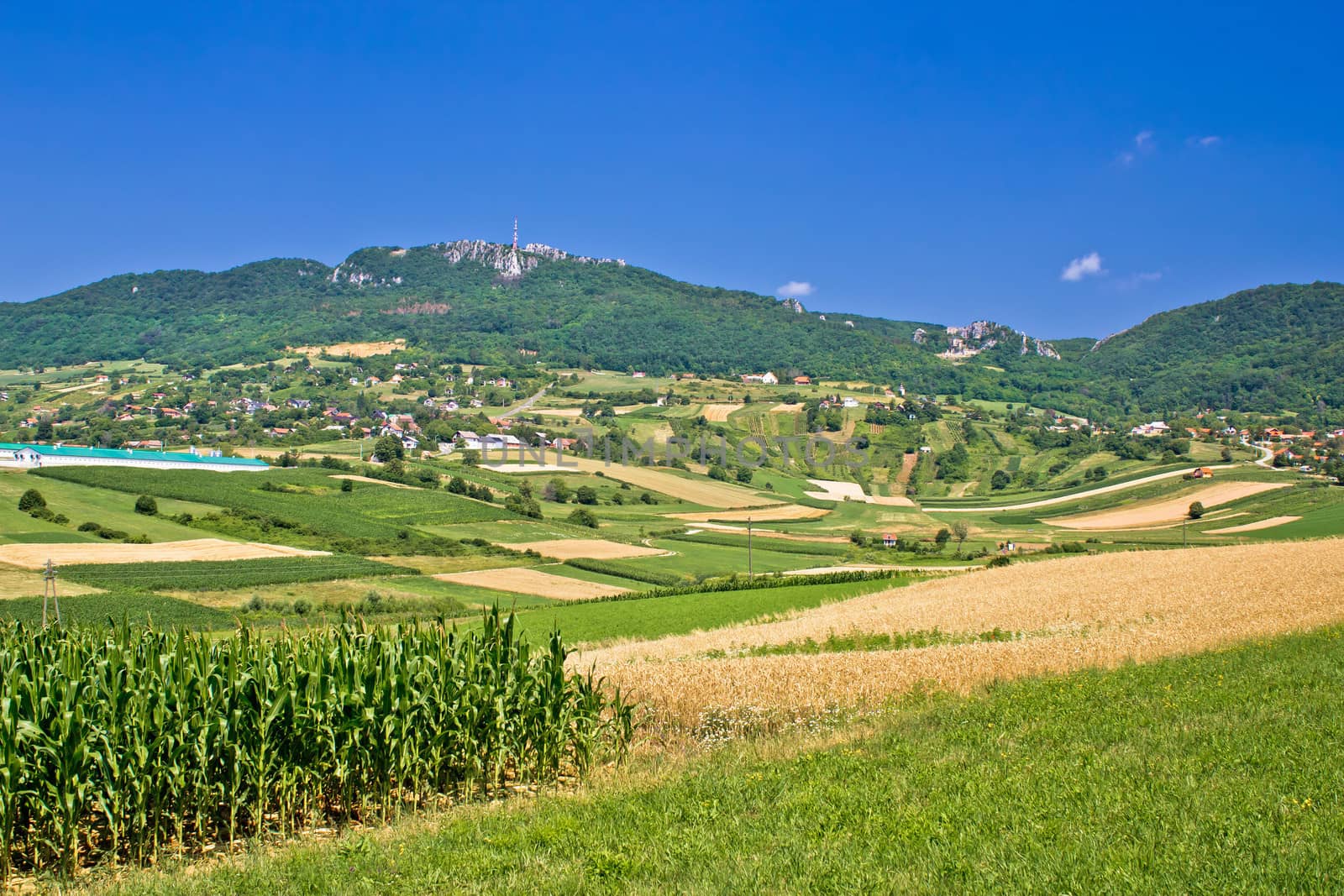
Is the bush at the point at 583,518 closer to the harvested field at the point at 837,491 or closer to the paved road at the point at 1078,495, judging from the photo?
the harvested field at the point at 837,491

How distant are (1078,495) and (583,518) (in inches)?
2231

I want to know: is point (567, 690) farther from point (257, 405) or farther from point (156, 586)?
point (257, 405)

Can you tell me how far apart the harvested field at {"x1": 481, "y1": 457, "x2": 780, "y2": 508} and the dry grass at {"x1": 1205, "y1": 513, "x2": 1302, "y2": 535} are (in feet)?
131

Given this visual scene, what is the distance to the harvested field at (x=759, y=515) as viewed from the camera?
280 ft

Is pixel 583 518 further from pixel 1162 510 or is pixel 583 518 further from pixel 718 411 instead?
pixel 718 411

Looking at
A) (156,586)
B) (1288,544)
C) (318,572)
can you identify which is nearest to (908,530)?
(1288,544)

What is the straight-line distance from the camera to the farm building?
77500 millimetres

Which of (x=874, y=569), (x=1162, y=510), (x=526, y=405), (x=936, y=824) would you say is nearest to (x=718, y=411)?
(x=526, y=405)

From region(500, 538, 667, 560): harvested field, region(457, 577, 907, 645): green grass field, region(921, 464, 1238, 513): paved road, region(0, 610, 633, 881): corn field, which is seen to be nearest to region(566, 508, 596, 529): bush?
region(500, 538, 667, 560): harvested field

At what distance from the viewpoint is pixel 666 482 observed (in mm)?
104000

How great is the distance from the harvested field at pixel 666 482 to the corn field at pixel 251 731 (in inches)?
3196

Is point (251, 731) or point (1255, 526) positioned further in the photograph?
point (1255, 526)

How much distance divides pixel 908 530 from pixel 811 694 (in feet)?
238

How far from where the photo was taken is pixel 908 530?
84688 millimetres
